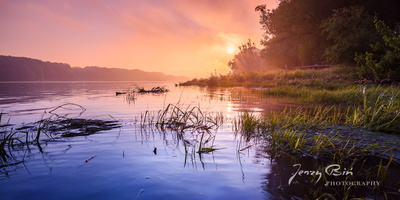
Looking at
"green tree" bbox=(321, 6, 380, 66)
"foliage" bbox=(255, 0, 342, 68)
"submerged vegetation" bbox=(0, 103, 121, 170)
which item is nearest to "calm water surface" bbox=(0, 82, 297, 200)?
"submerged vegetation" bbox=(0, 103, 121, 170)

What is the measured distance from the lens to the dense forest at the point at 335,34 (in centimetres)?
1789

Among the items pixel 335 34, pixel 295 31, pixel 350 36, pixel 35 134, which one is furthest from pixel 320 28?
pixel 35 134

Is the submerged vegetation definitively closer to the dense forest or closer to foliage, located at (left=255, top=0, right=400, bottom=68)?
the dense forest

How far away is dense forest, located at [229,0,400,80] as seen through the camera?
17891mm

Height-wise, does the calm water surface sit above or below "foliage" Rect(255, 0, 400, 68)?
below

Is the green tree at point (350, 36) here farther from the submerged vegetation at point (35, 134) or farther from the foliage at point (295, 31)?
the submerged vegetation at point (35, 134)

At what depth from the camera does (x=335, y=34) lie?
2972 centimetres

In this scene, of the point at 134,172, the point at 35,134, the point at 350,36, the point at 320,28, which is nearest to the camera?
the point at 134,172

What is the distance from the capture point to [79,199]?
3.27 m

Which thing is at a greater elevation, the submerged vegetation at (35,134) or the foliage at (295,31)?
the foliage at (295,31)

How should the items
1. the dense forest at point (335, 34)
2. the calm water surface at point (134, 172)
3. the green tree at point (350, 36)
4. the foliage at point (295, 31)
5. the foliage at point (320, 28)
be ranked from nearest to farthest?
the calm water surface at point (134, 172) < the dense forest at point (335, 34) < the green tree at point (350, 36) < the foliage at point (320, 28) < the foliage at point (295, 31)

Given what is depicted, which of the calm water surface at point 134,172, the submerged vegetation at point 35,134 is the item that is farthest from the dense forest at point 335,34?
the submerged vegetation at point 35,134

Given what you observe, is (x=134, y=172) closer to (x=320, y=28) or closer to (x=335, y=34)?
(x=335, y=34)

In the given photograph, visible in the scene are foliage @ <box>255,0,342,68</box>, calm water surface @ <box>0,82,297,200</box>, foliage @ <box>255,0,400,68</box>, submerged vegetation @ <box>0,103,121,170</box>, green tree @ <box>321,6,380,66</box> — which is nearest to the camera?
calm water surface @ <box>0,82,297,200</box>
